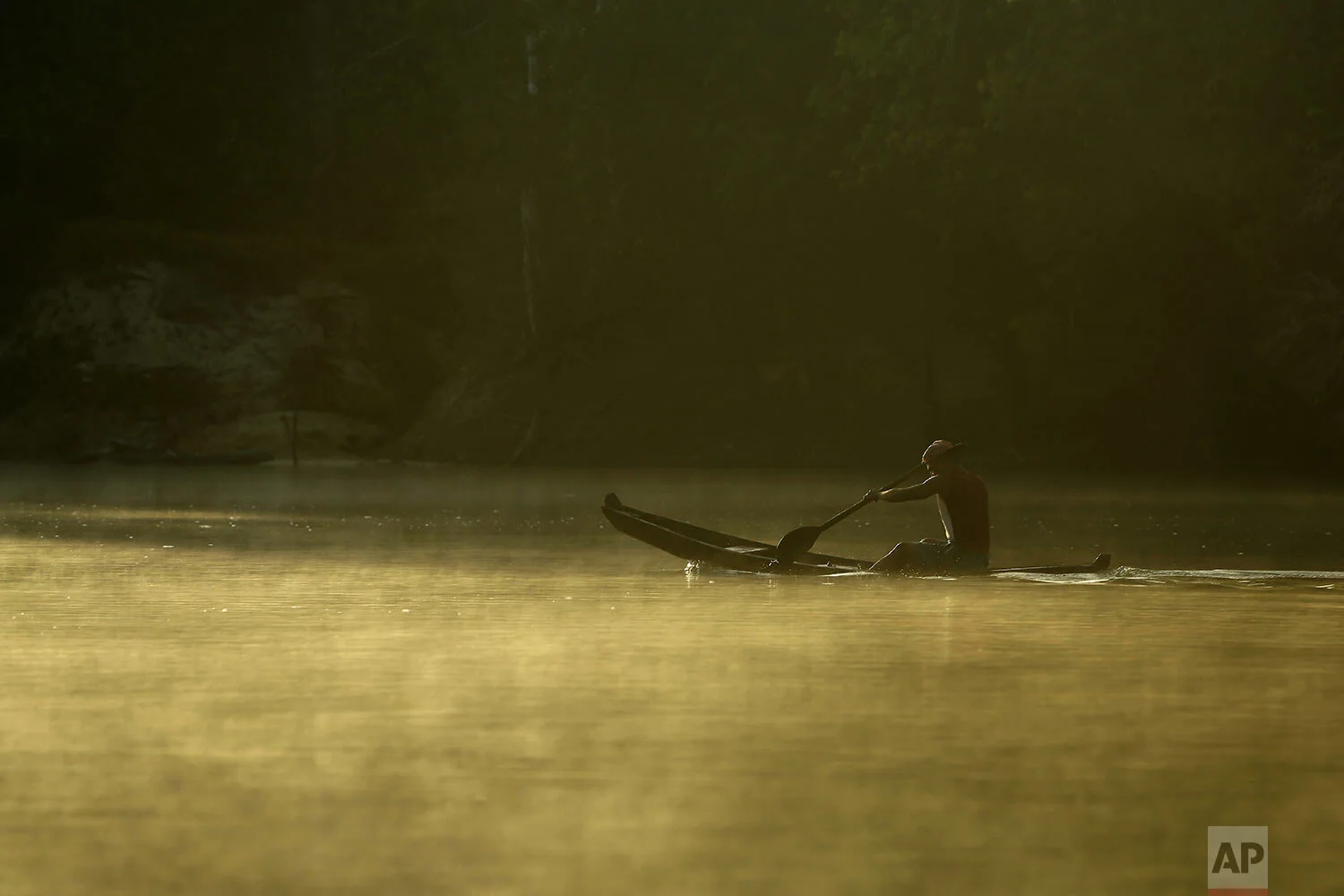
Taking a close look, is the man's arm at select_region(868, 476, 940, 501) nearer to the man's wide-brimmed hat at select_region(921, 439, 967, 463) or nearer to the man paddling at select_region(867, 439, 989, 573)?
the man paddling at select_region(867, 439, 989, 573)

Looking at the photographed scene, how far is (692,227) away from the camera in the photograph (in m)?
51.9

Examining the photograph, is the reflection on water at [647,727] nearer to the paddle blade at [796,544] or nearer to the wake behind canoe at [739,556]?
the wake behind canoe at [739,556]

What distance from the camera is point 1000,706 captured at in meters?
10.3

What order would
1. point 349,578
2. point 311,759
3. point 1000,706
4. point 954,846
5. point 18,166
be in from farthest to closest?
point 18,166
point 349,578
point 1000,706
point 311,759
point 954,846

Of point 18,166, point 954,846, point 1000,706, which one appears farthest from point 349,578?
point 18,166

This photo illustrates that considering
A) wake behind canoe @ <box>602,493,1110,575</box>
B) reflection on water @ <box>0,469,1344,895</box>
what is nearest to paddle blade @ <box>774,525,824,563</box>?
wake behind canoe @ <box>602,493,1110,575</box>

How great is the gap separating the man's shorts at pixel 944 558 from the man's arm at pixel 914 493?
429mm

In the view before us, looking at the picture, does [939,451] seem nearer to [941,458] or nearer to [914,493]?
[941,458]

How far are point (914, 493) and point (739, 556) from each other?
1.64 meters

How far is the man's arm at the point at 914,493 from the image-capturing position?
1805cm

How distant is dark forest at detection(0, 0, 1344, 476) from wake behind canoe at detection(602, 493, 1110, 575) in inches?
975

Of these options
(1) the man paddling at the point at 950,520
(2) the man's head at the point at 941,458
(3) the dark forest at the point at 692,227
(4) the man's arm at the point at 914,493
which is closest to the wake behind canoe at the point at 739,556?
(1) the man paddling at the point at 950,520

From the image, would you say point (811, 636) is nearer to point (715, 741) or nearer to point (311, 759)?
point (715, 741)

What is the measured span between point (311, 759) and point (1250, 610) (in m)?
8.77
